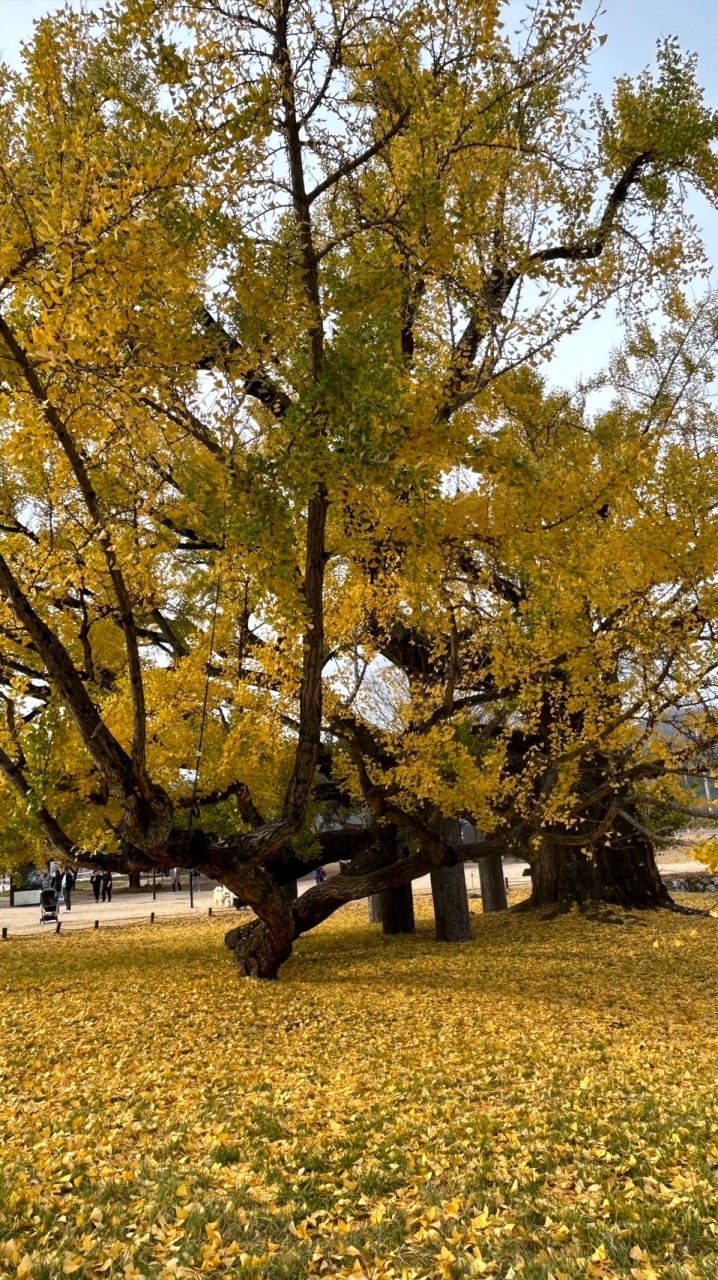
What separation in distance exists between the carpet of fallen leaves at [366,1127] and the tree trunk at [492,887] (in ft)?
26.4

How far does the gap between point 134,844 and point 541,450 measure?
243 inches

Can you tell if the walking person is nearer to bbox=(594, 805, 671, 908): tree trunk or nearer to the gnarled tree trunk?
the gnarled tree trunk

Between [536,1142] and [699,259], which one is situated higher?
[699,259]

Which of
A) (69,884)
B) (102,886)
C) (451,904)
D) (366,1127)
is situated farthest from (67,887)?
→ (366,1127)

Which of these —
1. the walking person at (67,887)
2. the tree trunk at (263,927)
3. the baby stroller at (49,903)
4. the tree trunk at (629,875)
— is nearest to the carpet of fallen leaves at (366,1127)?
the tree trunk at (263,927)

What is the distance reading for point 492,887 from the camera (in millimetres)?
17422

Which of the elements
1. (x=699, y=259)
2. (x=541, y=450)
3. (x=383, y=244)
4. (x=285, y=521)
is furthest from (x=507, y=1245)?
(x=699, y=259)

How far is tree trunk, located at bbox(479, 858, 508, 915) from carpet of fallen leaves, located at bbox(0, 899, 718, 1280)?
26.4 feet

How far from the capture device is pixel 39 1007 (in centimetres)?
823

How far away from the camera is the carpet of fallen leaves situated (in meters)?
3.02

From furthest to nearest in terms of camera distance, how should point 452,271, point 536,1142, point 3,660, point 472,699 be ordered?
1. point 472,699
2. point 3,660
3. point 452,271
4. point 536,1142

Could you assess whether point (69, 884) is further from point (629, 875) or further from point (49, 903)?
point (629, 875)

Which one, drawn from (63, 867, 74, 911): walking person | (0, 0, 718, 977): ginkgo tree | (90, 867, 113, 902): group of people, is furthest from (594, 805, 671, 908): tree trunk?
(90, 867, 113, 902): group of people

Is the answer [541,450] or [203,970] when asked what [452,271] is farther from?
[203,970]
